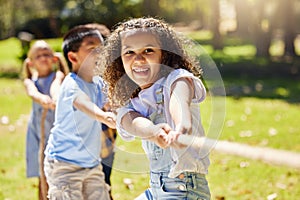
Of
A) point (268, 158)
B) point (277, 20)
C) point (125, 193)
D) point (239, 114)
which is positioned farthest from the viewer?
point (277, 20)

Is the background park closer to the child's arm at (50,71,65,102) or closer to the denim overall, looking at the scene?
the denim overall

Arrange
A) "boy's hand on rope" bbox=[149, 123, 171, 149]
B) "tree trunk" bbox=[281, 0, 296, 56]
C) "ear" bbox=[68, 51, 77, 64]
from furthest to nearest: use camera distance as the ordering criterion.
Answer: "tree trunk" bbox=[281, 0, 296, 56]
"ear" bbox=[68, 51, 77, 64]
"boy's hand on rope" bbox=[149, 123, 171, 149]

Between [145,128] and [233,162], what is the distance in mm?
4072

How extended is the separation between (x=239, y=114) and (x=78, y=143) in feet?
20.2

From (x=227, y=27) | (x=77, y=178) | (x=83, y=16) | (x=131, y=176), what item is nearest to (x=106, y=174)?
(x=77, y=178)

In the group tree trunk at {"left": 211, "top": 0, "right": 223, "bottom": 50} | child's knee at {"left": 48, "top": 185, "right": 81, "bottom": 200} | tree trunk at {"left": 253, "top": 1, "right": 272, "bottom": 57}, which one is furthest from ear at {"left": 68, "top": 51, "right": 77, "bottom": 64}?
tree trunk at {"left": 211, "top": 0, "right": 223, "bottom": 50}

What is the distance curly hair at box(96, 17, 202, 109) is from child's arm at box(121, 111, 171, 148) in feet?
0.49

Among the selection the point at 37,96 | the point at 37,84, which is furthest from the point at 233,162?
the point at 37,96

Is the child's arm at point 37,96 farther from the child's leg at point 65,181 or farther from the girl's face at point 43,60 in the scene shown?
the child's leg at point 65,181

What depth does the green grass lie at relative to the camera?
16.9 feet

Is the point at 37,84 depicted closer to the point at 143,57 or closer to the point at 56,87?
the point at 56,87

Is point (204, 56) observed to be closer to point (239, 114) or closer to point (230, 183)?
point (230, 183)

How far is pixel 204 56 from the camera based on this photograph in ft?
9.25

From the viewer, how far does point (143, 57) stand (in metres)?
2.58
